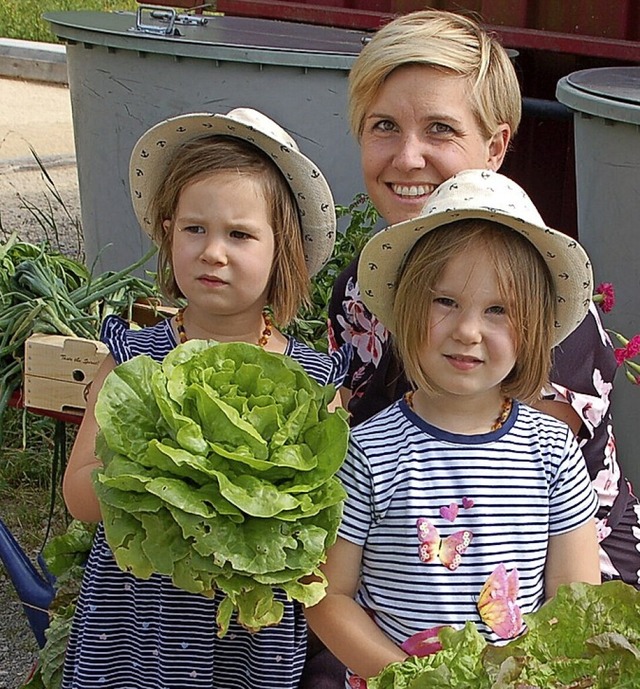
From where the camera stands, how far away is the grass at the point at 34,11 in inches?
575

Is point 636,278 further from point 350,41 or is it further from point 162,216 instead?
point 350,41

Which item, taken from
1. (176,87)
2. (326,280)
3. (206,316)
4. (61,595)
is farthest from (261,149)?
(176,87)

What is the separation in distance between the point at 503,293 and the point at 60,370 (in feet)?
4.10

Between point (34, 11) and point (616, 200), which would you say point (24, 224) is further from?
point (34, 11)

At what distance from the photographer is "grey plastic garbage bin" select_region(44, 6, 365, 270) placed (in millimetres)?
4281

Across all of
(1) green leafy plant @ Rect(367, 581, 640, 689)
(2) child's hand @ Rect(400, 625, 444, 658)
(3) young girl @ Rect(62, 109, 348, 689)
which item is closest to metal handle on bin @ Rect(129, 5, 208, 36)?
(3) young girl @ Rect(62, 109, 348, 689)

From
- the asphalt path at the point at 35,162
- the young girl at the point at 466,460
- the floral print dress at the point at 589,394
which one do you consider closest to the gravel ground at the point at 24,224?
the asphalt path at the point at 35,162

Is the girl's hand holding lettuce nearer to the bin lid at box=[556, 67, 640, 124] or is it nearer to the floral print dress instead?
the floral print dress

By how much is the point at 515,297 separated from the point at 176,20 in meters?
3.48

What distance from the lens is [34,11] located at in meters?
15.4

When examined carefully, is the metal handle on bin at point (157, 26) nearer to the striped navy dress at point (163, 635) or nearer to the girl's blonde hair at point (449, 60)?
the girl's blonde hair at point (449, 60)

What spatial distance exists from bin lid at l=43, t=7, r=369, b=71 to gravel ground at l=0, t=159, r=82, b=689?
0.81 metres

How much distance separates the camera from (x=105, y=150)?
15.8 feet

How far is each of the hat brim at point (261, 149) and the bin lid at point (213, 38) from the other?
6.87 feet
